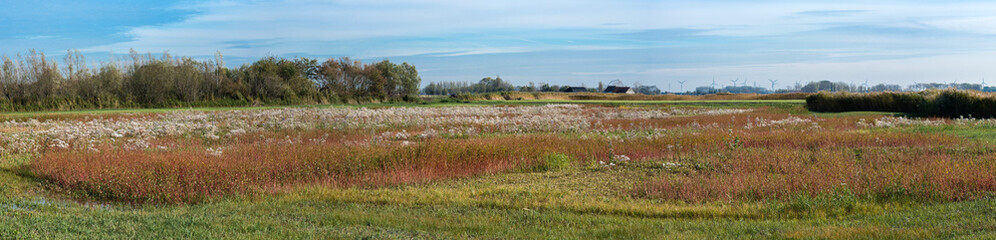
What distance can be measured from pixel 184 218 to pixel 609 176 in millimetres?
8804

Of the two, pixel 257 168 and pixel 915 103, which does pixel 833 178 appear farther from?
pixel 915 103

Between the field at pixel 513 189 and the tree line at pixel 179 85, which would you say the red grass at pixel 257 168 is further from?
the tree line at pixel 179 85

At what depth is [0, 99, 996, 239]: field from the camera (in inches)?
337

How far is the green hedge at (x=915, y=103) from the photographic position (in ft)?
119

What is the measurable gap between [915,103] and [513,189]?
139 ft

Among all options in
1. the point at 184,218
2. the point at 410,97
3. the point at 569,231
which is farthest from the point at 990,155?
the point at 410,97

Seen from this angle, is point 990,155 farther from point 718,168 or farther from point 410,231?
point 410,231

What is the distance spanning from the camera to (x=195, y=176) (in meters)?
13.2

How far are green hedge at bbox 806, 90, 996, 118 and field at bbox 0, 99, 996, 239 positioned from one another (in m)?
18.8

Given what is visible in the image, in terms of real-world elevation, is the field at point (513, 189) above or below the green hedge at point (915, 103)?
below

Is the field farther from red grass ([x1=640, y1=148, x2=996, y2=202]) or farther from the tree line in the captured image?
the tree line

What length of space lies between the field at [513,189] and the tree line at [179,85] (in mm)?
33875

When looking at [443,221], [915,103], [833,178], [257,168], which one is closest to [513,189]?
[443,221]

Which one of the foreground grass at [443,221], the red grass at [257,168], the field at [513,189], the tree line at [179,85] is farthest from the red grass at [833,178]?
the tree line at [179,85]
